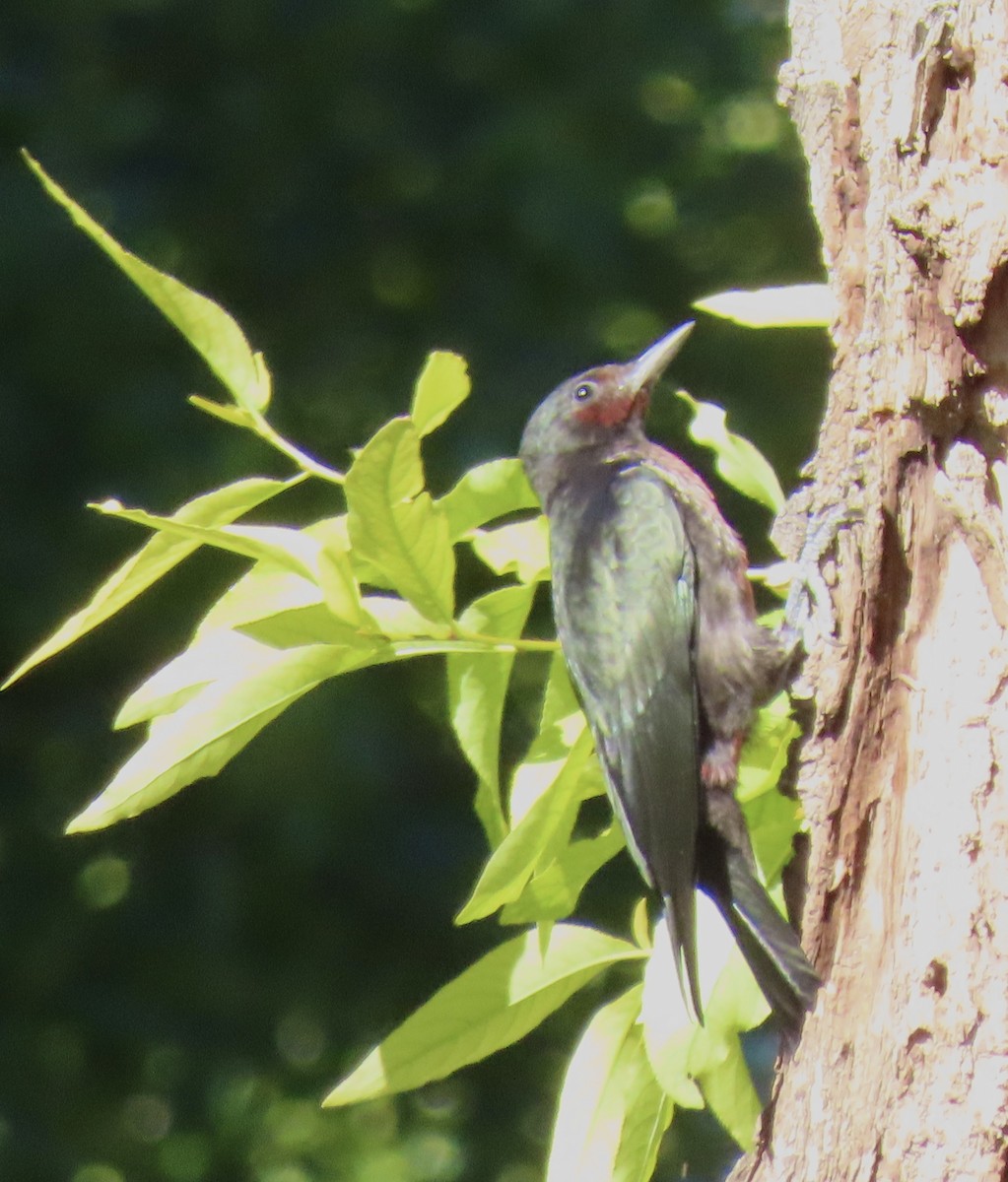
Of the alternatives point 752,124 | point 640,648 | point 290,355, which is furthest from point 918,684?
point 752,124

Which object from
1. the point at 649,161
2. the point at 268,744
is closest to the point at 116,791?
the point at 268,744

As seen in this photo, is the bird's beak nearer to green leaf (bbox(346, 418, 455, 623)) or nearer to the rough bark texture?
the rough bark texture

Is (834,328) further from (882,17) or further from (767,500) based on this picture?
(882,17)

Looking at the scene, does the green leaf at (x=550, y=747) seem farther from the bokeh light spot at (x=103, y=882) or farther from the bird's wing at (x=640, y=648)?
the bokeh light spot at (x=103, y=882)

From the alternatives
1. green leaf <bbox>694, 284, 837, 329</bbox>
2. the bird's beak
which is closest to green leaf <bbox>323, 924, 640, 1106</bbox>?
green leaf <bbox>694, 284, 837, 329</bbox>

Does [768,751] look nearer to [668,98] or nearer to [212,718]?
[212,718]

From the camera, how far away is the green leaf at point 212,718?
157cm

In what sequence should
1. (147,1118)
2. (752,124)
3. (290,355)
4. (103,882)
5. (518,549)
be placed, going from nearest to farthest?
(518,549) < (290,355) < (103,882) < (147,1118) < (752,124)

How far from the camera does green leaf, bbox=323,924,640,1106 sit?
1.74m

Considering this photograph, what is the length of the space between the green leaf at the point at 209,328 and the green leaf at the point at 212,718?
0.27 m

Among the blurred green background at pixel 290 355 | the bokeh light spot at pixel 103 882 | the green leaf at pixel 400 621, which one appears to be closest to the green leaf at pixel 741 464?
the green leaf at pixel 400 621

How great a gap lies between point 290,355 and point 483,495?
289 cm

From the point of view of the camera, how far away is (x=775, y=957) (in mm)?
1892

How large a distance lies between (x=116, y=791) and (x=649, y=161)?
364cm
